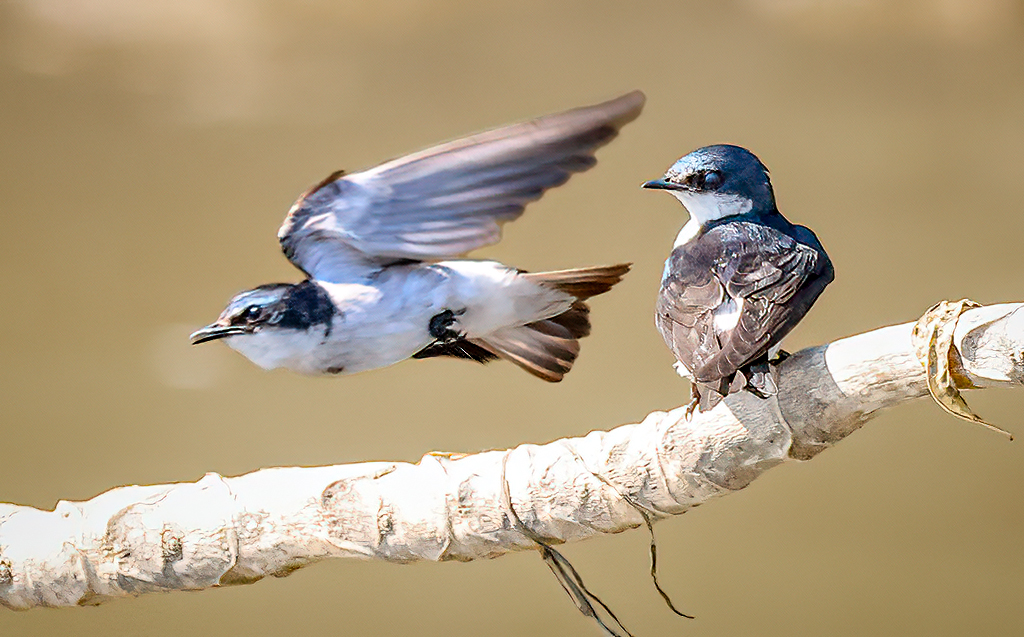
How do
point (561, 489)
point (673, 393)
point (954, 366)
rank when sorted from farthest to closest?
point (673, 393) → point (561, 489) → point (954, 366)

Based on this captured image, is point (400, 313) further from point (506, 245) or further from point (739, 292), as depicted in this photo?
point (506, 245)

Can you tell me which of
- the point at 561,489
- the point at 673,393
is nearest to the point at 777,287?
the point at 561,489

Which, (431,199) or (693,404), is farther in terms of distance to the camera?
(431,199)

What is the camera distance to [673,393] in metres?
1.65

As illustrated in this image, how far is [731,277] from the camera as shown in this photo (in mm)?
740

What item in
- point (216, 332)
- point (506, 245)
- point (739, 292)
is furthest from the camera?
point (506, 245)

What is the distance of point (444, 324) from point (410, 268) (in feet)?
0.19

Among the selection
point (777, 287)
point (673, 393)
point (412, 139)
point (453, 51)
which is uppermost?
point (453, 51)

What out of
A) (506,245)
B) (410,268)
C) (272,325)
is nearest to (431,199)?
(410,268)

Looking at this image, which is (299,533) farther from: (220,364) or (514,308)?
(220,364)

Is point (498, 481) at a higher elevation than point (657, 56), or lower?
lower

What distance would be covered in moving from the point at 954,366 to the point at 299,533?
0.58 meters

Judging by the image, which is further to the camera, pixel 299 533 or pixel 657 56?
pixel 657 56

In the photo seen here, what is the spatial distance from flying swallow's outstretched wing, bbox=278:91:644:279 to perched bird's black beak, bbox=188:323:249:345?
3.7 inches
